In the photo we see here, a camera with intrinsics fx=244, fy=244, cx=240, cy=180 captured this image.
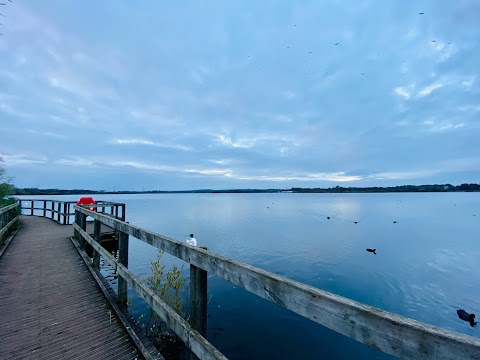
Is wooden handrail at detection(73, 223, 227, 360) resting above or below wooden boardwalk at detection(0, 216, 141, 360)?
above

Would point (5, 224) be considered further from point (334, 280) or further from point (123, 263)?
point (334, 280)

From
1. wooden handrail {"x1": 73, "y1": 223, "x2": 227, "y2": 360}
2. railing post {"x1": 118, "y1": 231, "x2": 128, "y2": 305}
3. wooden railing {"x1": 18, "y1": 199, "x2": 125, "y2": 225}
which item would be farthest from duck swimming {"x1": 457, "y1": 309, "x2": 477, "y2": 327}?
wooden railing {"x1": 18, "y1": 199, "x2": 125, "y2": 225}

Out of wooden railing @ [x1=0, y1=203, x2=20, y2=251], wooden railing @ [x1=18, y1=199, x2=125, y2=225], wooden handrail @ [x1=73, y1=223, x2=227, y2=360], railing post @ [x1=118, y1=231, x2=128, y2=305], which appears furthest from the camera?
wooden railing @ [x1=18, y1=199, x2=125, y2=225]

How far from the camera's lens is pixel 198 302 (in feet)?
8.50

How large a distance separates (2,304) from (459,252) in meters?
26.9

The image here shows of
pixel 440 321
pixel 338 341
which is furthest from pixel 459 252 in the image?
pixel 338 341

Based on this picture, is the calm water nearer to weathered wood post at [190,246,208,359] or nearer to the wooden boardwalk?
the wooden boardwalk

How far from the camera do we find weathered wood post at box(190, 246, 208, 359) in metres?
2.59

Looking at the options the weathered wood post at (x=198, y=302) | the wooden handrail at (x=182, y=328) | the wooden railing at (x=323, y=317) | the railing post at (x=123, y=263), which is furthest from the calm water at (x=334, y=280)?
the wooden railing at (x=323, y=317)

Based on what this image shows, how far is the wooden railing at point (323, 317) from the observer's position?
112cm

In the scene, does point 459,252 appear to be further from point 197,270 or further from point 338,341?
point 197,270

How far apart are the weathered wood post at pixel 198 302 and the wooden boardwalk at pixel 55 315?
128 cm

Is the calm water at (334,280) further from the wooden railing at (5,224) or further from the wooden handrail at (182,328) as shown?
the wooden railing at (5,224)

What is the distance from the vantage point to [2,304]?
4.43 m
